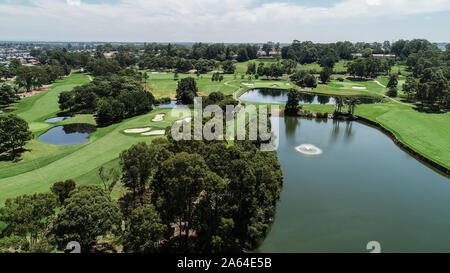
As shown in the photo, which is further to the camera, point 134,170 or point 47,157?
point 47,157

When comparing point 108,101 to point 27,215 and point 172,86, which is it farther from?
point 27,215

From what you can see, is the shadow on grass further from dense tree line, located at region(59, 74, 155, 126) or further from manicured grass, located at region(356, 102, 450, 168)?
manicured grass, located at region(356, 102, 450, 168)

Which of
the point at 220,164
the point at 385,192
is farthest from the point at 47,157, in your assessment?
the point at 385,192

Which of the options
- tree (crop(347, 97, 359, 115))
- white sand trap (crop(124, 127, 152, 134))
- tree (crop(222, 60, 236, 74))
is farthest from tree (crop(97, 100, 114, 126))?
tree (crop(222, 60, 236, 74))

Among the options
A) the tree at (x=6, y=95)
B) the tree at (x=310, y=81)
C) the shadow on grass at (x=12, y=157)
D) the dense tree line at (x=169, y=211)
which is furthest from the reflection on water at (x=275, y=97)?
the tree at (x=6, y=95)

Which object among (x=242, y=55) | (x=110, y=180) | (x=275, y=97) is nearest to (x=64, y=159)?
(x=110, y=180)
